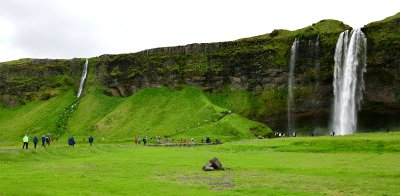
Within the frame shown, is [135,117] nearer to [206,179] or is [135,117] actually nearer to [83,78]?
[83,78]

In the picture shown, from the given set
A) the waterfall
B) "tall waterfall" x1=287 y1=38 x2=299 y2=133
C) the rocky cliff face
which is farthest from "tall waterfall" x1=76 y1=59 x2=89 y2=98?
the waterfall

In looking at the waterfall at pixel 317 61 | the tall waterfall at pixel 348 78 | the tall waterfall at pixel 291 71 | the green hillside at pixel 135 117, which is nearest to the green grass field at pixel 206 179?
the tall waterfall at pixel 348 78

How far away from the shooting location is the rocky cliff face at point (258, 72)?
289 feet

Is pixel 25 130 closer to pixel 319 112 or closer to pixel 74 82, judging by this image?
pixel 74 82

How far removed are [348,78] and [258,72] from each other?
28703mm

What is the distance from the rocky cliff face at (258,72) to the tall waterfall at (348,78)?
69.2 inches

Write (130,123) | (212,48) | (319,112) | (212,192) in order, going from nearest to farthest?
1. (212,192)
2. (319,112)
3. (130,123)
4. (212,48)

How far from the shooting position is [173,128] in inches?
3799

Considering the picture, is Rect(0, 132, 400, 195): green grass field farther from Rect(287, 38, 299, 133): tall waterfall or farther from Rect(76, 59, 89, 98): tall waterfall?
Rect(76, 59, 89, 98): tall waterfall

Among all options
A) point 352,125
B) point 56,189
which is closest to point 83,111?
point 352,125

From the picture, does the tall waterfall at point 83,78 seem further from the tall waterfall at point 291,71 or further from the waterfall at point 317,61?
the waterfall at point 317,61

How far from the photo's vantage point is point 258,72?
368 feet

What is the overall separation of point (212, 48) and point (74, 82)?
4765cm

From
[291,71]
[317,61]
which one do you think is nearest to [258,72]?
[291,71]
